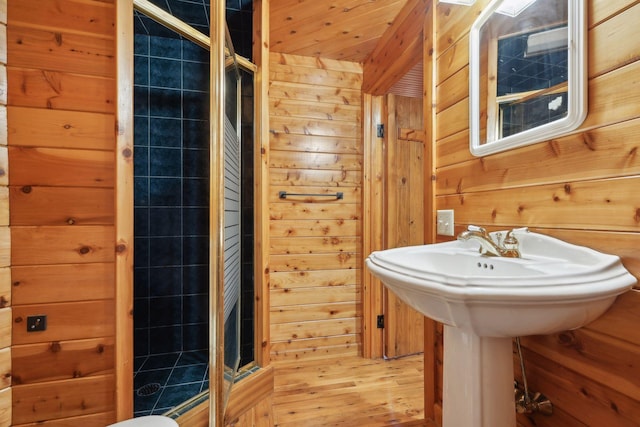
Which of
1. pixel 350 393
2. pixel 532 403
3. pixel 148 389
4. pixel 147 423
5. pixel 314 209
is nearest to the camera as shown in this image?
pixel 532 403

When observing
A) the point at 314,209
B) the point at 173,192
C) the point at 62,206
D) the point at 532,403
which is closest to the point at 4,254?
the point at 62,206

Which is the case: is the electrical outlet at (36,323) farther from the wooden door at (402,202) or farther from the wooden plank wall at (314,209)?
the wooden door at (402,202)

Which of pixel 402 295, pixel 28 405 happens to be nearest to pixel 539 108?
pixel 402 295

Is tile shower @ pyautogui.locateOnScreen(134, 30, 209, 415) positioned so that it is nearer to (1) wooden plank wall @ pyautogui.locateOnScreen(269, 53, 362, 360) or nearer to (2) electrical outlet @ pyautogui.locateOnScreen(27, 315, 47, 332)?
(1) wooden plank wall @ pyautogui.locateOnScreen(269, 53, 362, 360)

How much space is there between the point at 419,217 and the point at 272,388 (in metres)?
1.61

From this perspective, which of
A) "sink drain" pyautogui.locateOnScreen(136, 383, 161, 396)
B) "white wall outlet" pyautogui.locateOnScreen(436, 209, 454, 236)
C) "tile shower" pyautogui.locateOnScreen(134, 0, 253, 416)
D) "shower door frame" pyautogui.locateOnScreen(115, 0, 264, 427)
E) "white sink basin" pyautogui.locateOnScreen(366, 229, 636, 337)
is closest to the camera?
"white sink basin" pyautogui.locateOnScreen(366, 229, 636, 337)

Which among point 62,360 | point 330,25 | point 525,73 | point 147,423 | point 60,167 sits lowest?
point 147,423

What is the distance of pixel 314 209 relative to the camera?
2.19 meters

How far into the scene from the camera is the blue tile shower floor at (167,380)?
1.38 metres

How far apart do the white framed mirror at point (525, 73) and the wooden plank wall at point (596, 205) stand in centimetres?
3

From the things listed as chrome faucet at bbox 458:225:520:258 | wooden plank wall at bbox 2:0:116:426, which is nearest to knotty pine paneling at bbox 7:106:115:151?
wooden plank wall at bbox 2:0:116:426

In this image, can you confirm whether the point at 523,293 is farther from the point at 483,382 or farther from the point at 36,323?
the point at 36,323

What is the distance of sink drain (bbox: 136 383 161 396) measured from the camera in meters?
1.47

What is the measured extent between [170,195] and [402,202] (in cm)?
173
